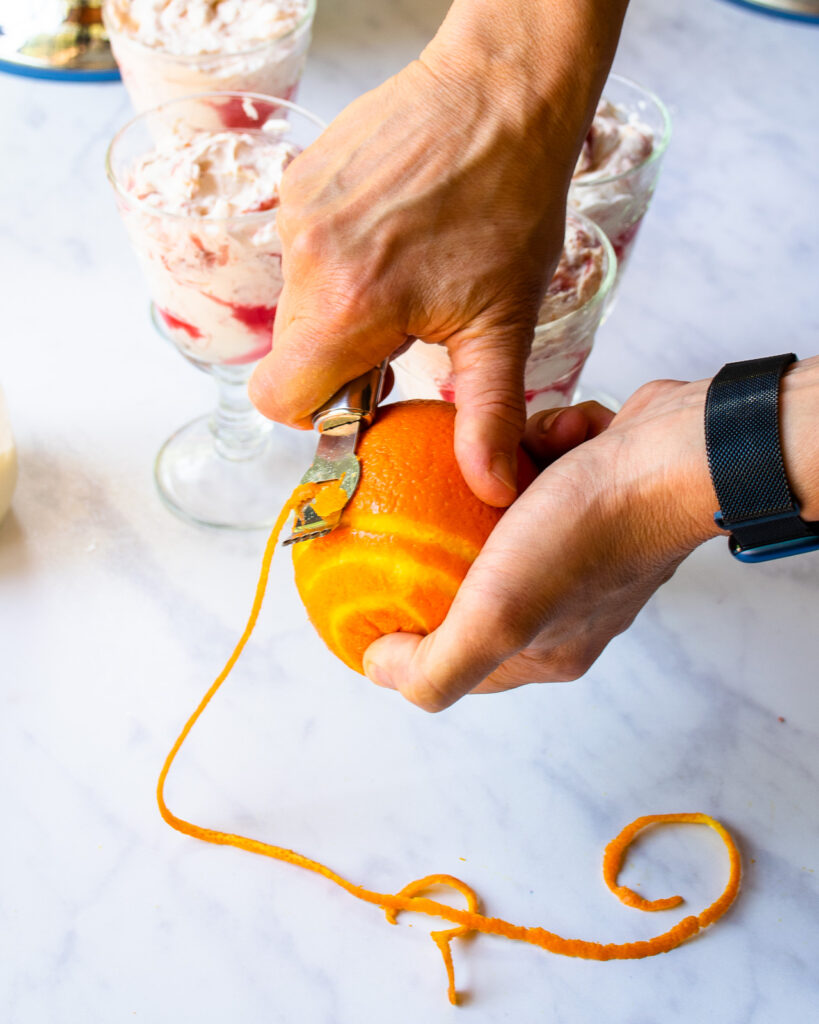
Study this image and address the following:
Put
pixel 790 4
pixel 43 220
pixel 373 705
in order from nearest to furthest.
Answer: pixel 373 705
pixel 43 220
pixel 790 4

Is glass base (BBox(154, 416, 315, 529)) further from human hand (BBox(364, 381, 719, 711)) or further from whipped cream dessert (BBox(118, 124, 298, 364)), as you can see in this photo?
human hand (BBox(364, 381, 719, 711))

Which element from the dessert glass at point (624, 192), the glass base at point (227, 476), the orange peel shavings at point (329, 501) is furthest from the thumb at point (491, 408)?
the glass base at point (227, 476)

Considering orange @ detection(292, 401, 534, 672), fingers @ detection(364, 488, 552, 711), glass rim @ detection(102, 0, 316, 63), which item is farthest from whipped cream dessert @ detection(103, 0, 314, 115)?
fingers @ detection(364, 488, 552, 711)

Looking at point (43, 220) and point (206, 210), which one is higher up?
point (206, 210)

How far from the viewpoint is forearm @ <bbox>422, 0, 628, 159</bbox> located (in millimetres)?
915

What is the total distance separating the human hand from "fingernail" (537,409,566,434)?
0.10 m

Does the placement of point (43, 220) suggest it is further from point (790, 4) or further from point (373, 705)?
point (790, 4)

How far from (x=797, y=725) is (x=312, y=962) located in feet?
1.84

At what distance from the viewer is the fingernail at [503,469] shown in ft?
2.73

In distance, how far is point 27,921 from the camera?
0.92 m

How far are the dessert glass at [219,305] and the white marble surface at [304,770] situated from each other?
0.19 feet

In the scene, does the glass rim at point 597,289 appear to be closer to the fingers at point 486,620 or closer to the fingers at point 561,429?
the fingers at point 561,429

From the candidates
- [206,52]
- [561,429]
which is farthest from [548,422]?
[206,52]

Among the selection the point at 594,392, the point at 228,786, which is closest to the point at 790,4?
the point at 594,392
